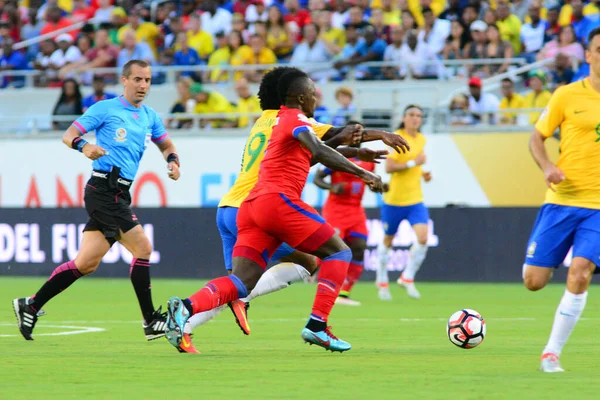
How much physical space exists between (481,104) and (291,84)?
509 inches

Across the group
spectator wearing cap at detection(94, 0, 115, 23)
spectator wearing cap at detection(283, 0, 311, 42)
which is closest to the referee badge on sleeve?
spectator wearing cap at detection(283, 0, 311, 42)

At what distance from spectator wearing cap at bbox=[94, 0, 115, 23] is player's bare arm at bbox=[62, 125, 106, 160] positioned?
18.1 m

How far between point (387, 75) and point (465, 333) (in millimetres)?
14023

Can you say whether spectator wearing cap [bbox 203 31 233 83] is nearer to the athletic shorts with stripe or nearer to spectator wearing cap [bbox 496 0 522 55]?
spectator wearing cap [bbox 496 0 522 55]

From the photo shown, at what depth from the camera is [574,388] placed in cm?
695

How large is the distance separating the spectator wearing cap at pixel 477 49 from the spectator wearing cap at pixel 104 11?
9.64 metres

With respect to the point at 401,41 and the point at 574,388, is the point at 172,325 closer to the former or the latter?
the point at 574,388

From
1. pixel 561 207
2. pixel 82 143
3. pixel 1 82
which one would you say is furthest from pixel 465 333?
pixel 1 82

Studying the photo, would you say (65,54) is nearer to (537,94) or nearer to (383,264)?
(537,94)

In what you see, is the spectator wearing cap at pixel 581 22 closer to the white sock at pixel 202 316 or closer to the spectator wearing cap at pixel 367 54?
the spectator wearing cap at pixel 367 54

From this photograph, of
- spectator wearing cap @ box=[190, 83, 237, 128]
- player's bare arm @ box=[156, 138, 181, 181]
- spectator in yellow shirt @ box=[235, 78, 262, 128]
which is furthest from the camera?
spectator wearing cap @ box=[190, 83, 237, 128]

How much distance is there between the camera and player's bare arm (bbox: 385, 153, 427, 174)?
16500 mm

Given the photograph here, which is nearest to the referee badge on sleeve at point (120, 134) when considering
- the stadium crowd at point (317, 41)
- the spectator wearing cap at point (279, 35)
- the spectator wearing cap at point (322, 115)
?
the stadium crowd at point (317, 41)

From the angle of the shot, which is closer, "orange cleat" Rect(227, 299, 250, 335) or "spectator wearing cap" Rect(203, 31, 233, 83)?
"orange cleat" Rect(227, 299, 250, 335)
